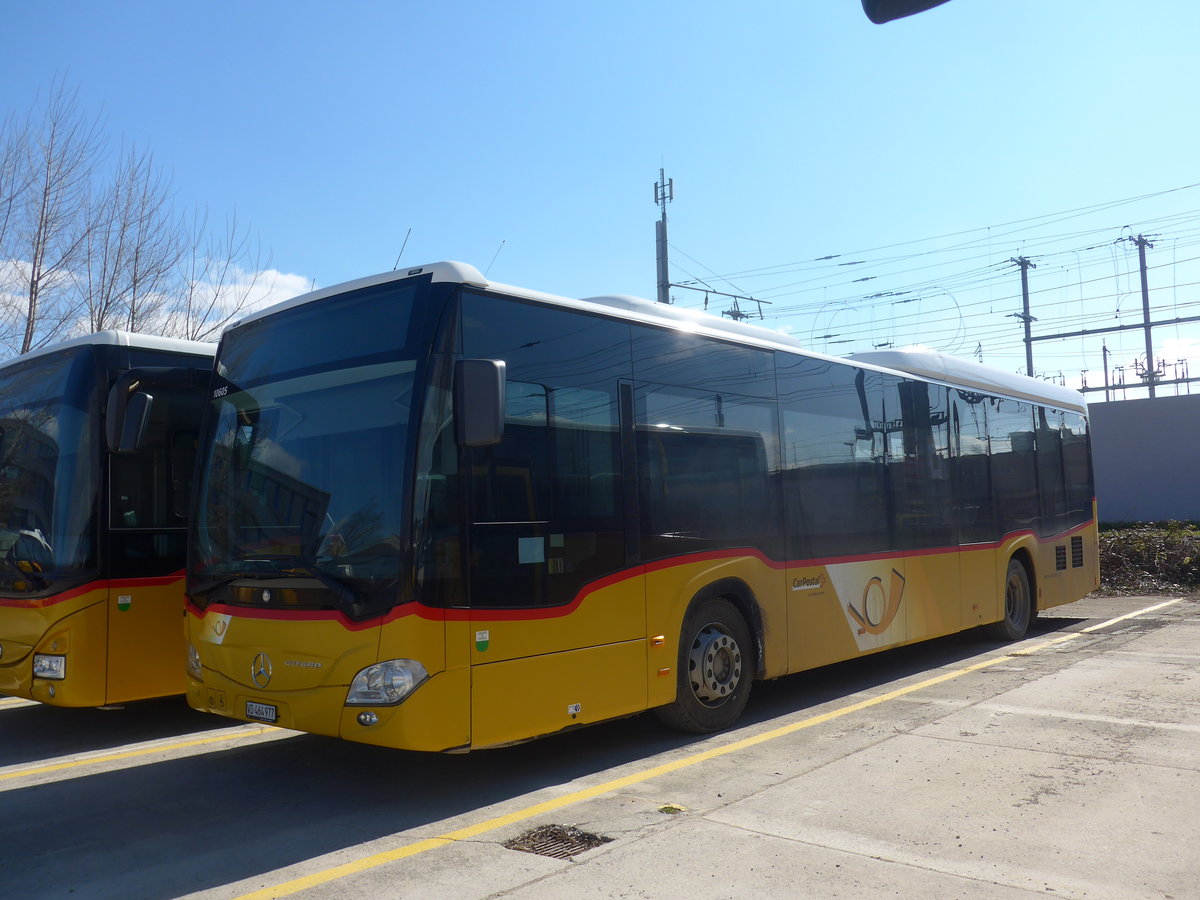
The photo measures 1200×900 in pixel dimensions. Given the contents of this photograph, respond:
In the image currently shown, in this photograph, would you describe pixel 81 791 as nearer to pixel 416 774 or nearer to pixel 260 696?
pixel 260 696

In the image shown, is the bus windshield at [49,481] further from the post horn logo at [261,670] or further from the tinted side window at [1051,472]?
the tinted side window at [1051,472]

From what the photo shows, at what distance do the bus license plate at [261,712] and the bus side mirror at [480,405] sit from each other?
79.4 inches

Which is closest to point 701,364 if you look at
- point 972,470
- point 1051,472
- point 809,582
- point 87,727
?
point 809,582

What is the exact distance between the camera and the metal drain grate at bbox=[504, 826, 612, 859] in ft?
16.2

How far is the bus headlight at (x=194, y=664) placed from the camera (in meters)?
6.61

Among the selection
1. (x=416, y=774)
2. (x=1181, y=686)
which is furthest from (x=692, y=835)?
(x=1181, y=686)

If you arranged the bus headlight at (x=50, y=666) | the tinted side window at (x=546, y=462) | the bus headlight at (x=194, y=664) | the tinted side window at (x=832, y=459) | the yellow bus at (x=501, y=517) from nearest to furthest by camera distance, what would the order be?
the yellow bus at (x=501, y=517) → the tinted side window at (x=546, y=462) → the bus headlight at (x=194, y=664) → the bus headlight at (x=50, y=666) → the tinted side window at (x=832, y=459)

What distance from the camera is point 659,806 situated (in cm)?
568

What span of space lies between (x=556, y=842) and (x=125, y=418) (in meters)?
4.34

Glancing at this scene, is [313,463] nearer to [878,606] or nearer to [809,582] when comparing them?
[809,582]

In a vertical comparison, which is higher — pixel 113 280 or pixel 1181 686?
pixel 113 280

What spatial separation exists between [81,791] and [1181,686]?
889 cm

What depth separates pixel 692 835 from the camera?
5.10 meters

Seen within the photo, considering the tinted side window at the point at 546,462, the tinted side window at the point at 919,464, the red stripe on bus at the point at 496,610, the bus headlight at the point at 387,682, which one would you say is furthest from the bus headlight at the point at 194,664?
the tinted side window at the point at 919,464
